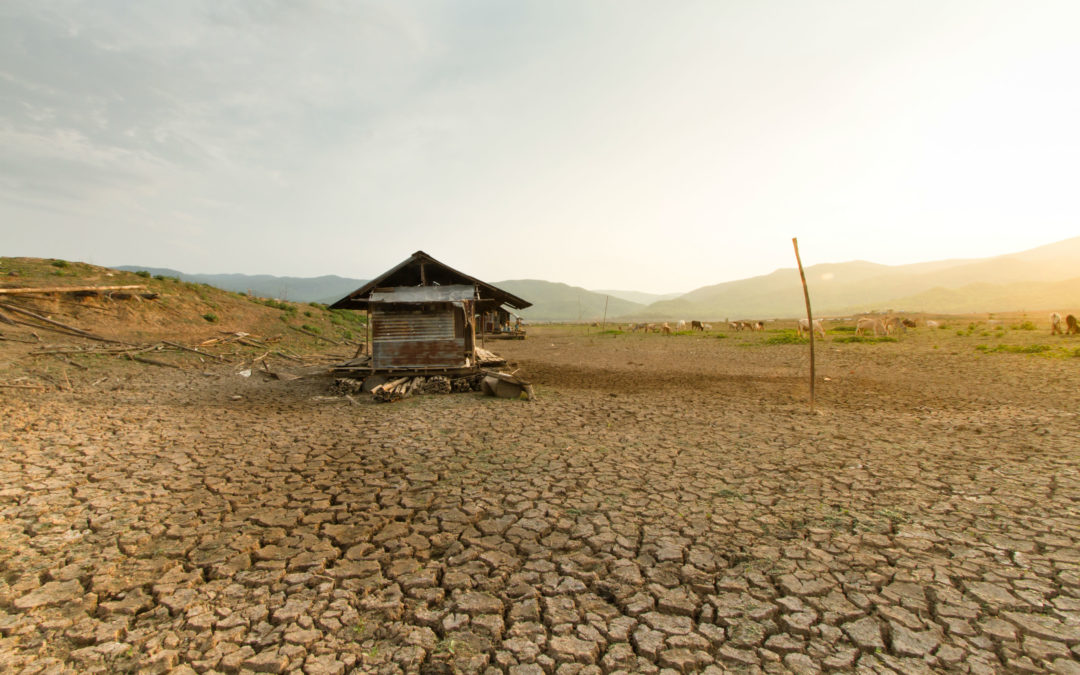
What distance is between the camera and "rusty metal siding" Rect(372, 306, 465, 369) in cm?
1452

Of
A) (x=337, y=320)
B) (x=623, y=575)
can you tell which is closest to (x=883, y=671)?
(x=623, y=575)

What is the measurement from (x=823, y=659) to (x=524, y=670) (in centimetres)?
211

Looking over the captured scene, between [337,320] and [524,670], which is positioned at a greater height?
[337,320]

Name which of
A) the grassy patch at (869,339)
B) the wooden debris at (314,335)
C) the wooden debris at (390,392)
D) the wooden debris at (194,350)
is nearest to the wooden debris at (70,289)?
the wooden debris at (194,350)

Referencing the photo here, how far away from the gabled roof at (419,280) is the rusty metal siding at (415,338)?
0.86m

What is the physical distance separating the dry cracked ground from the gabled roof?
5.90 metres

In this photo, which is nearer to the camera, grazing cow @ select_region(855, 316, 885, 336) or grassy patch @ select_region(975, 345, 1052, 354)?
grassy patch @ select_region(975, 345, 1052, 354)

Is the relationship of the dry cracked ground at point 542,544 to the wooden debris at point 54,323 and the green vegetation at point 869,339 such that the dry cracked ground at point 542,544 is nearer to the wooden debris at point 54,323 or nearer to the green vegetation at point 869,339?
the wooden debris at point 54,323

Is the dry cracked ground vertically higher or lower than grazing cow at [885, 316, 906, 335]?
lower

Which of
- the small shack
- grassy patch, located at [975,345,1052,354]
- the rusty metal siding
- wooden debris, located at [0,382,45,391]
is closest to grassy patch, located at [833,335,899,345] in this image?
grassy patch, located at [975,345,1052,354]

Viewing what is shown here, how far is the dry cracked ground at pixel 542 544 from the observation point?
326 centimetres

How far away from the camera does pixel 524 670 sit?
10.1 ft

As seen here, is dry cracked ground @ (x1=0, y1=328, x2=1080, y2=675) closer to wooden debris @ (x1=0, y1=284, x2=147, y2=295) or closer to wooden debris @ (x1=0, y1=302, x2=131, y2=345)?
wooden debris @ (x1=0, y1=302, x2=131, y2=345)

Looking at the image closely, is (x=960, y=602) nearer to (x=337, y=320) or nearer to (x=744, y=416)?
(x=744, y=416)
